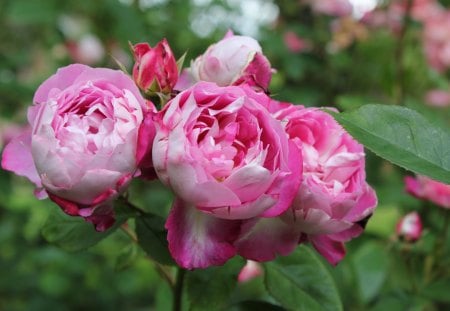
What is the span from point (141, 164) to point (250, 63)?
141mm

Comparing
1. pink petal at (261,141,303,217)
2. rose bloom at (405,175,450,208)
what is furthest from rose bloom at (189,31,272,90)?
rose bloom at (405,175,450,208)

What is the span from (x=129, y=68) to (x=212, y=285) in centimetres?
131

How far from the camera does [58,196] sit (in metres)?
0.54

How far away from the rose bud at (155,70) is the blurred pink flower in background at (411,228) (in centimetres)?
45

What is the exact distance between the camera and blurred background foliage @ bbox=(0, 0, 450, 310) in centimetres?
164

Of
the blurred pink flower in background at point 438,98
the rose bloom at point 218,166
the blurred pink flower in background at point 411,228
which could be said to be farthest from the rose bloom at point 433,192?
the blurred pink flower in background at point 438,98

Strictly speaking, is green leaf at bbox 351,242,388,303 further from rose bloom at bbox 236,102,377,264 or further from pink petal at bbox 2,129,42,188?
pink petal at bbox 2,129,42,188

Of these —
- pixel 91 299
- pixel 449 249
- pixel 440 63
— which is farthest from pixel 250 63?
pixel 440 63

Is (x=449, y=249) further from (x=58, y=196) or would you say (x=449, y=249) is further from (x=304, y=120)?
(x=58, y=196)

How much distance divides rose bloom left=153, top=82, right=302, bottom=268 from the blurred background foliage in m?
0.84

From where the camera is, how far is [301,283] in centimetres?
72

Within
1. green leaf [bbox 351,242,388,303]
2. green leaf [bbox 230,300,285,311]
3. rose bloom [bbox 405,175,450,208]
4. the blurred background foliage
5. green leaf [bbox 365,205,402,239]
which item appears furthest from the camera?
the blurred background foliage

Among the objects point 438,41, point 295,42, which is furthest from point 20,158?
point 438,41

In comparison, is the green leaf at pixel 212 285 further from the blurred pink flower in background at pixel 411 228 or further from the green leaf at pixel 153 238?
the blurred pink flower in background at pixel 411 228
